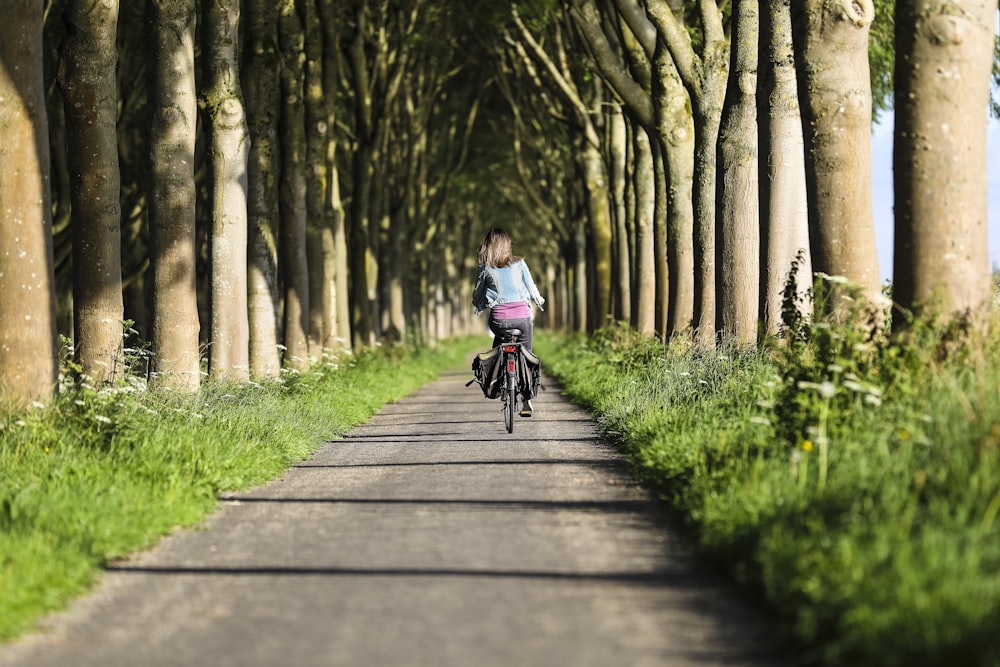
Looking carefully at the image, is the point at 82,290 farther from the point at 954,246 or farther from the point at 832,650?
the point at 832,650

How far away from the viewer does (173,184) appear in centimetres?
1399

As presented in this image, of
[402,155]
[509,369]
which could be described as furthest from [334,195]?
[509,369]

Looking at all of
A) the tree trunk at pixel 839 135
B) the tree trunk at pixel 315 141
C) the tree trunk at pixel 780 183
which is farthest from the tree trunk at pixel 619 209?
the tree trunk at pixel 839 135

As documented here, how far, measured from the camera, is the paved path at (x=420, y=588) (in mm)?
5156

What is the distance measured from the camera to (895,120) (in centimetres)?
923

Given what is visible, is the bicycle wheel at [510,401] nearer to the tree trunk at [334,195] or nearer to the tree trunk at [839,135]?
the tree trunk at [839,135]

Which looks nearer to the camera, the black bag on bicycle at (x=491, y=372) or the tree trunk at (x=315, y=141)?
the black bag on bicycle at (x=491, y=372)

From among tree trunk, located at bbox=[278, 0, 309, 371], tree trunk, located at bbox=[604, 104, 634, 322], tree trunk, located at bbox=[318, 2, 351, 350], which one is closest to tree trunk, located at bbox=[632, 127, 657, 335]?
tree trunk, located at bbox=[604, 104, 634, 322]

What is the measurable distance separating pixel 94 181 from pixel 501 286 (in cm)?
431

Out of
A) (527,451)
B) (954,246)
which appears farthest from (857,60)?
(527,451)

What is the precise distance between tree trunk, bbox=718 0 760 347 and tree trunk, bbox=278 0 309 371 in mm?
7207

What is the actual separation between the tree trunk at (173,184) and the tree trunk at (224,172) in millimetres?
1745

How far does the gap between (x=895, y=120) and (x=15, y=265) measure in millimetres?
6502

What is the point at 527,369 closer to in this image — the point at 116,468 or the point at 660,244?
the point at 116,468
